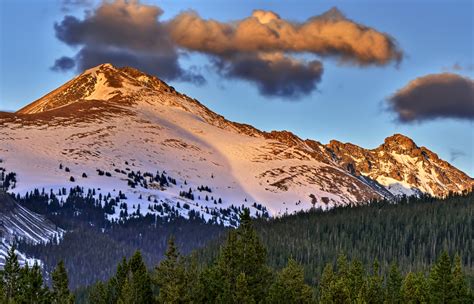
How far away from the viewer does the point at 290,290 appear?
108375 millimetres

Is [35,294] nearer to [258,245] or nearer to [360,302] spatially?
[258,245]

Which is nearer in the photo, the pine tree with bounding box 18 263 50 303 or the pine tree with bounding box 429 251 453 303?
the pine tree with bounding box 18 263 50 303

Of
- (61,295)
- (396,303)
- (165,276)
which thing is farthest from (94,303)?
(396,303)

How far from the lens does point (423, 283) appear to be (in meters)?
113

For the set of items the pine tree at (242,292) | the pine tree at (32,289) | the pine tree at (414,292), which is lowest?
the pine tree at (32,289)

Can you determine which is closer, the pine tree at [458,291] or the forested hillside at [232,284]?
the forested hillside at [232,284]

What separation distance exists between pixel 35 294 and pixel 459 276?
64260mm

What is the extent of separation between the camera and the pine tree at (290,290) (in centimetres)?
10712

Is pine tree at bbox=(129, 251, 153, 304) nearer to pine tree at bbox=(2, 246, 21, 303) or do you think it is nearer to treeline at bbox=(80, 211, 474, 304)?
treeline at bbox=(80, 211, 474, 304)

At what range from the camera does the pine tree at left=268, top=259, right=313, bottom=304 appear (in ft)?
351

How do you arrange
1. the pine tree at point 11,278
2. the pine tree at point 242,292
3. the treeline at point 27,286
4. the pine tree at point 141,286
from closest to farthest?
the pine tree at point 242,292, the treeline at point 27,286, the pine tree at point 11,278, the pine tree at point 141,286

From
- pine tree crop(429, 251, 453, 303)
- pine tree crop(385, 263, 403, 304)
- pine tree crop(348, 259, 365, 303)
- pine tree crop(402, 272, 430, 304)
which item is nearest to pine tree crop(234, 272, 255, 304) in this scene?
pine tree crop(348, 259, 365, 303)

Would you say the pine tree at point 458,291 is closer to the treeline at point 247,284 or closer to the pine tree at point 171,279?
the treeline at point 247,284

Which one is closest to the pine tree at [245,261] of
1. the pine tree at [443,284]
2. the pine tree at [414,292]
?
the pine tree at [414,292]
